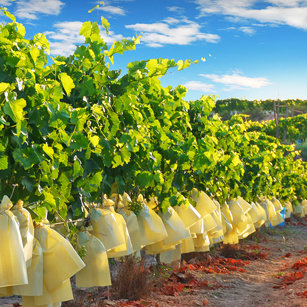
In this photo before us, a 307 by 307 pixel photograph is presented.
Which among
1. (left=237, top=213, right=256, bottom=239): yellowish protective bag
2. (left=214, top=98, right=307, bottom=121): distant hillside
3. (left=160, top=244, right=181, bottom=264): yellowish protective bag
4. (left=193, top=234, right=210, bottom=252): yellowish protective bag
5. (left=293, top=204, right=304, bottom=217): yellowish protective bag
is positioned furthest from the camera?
(left=214, top=98, right=307, bottom=121): distant hillside

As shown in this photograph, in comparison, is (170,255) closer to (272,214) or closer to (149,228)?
(149,228)

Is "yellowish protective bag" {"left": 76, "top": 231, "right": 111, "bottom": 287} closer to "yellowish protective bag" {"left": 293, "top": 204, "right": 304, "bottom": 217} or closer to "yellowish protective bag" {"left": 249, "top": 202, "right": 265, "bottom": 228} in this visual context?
"yellowish protective bag" {"left": 249, "top": 202, "right": 265, "bottom": 228}

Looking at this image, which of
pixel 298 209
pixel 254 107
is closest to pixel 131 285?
pixel 298 209

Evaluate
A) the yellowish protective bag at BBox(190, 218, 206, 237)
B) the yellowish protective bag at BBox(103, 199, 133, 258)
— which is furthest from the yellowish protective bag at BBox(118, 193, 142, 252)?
the yellowish protective bag at BBox(190, 218, 206, 237)

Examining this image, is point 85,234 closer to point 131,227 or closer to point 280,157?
point 131,227

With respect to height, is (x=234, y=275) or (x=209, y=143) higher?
(x=209, y=143)

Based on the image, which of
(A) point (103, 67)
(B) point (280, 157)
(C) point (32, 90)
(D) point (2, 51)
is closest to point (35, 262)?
(C) point (32, 90)

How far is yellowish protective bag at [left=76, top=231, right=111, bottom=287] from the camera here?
16.7ft

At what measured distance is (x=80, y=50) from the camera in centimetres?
549

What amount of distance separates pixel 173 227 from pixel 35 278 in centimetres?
308

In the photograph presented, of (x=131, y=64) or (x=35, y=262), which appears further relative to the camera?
(x=131, y=64)

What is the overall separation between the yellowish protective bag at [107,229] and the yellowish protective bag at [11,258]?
155 centimetres

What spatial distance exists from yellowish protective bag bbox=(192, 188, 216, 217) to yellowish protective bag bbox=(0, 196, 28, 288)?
4607mm

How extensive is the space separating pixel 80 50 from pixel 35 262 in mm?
2435
